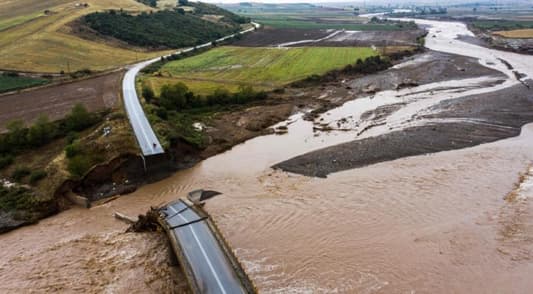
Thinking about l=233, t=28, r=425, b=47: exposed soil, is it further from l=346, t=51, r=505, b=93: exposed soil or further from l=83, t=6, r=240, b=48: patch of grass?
l=346, t=51, r=505, b=93: exposed soil

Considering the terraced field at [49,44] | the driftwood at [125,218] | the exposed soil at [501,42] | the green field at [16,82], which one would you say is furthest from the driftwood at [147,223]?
the exposed soil at [501,42]

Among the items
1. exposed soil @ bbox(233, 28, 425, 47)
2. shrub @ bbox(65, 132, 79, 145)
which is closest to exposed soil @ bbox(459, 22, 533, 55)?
exposed soil @ bbox(233, 28, 425, 47)

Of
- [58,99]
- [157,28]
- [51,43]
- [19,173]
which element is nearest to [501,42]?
[157,28]

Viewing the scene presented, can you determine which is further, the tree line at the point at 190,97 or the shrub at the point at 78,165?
the tree line at the point at 190,97

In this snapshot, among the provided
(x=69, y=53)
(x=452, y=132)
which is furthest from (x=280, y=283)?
(x=69, y=53)

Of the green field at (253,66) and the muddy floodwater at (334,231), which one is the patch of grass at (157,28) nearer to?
the green field at (253,66)

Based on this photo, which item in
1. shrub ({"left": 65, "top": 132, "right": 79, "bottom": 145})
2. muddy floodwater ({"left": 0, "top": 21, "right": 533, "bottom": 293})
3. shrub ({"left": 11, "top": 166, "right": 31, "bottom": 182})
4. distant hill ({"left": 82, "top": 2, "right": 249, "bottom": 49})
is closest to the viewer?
muddy floodwater ({"left": 0, "top": 21, "right": 533, "bottom": 293})
